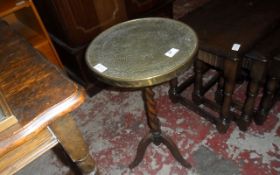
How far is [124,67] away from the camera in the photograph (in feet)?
4.00

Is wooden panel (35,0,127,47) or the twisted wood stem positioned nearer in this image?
the twisted wood stem

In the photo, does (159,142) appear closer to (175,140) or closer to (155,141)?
(155,141)

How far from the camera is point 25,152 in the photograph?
2.70 feet

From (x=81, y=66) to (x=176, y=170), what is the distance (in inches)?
47.1

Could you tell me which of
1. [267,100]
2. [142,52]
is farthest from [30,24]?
[267,100]

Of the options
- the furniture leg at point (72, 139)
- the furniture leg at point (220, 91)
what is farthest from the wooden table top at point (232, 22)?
the furniture leg at point (72, 139)

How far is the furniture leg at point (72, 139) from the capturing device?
839 millimetres

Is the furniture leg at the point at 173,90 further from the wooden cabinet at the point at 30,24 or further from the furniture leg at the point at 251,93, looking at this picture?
the wooden cabinet at the point at 30,24

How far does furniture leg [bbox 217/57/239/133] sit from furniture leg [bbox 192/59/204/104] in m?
0.28

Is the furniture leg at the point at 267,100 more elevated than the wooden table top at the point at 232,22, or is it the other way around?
the wooden table top at the point at 232,22

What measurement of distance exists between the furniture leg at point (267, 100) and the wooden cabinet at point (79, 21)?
1.29m

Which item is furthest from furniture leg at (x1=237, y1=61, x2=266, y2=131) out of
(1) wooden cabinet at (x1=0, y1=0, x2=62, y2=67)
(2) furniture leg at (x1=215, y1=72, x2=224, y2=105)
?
(1) wooden cabinet at (x1=0, y1=0, x2=62, y2=67)

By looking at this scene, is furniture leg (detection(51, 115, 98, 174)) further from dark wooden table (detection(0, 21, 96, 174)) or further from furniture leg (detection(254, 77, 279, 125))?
furniture leg (detection(254, 77, 279, 125))

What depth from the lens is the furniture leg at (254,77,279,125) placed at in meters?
1.78
